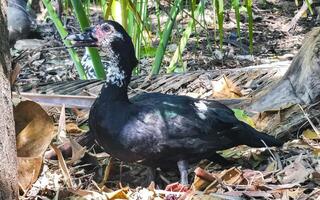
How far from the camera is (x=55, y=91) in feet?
13.3

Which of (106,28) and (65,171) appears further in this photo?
(106,28)

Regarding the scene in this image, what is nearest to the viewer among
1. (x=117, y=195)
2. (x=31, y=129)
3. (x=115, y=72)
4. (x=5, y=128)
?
(x=5, y=128)

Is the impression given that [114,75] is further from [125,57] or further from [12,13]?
[12,13]

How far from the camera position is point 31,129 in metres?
2.61

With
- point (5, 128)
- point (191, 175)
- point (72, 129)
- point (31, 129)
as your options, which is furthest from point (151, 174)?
point (5, 128)

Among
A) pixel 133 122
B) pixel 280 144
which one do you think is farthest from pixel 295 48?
pixel 133 122

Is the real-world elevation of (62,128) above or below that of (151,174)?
above

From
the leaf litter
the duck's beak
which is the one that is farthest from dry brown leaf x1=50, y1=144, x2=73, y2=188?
the duck's beak

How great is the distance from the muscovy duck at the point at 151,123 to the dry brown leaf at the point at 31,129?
40 centimetres

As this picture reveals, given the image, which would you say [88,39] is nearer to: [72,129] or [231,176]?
[72,129]

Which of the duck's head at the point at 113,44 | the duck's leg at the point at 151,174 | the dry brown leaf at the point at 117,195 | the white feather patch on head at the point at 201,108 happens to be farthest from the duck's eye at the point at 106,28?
the dry brown leaf at the point at 117,195

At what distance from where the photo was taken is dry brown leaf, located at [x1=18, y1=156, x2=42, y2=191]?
262 centimetres

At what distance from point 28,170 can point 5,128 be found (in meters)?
0.40

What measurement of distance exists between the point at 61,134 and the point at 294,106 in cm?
115
